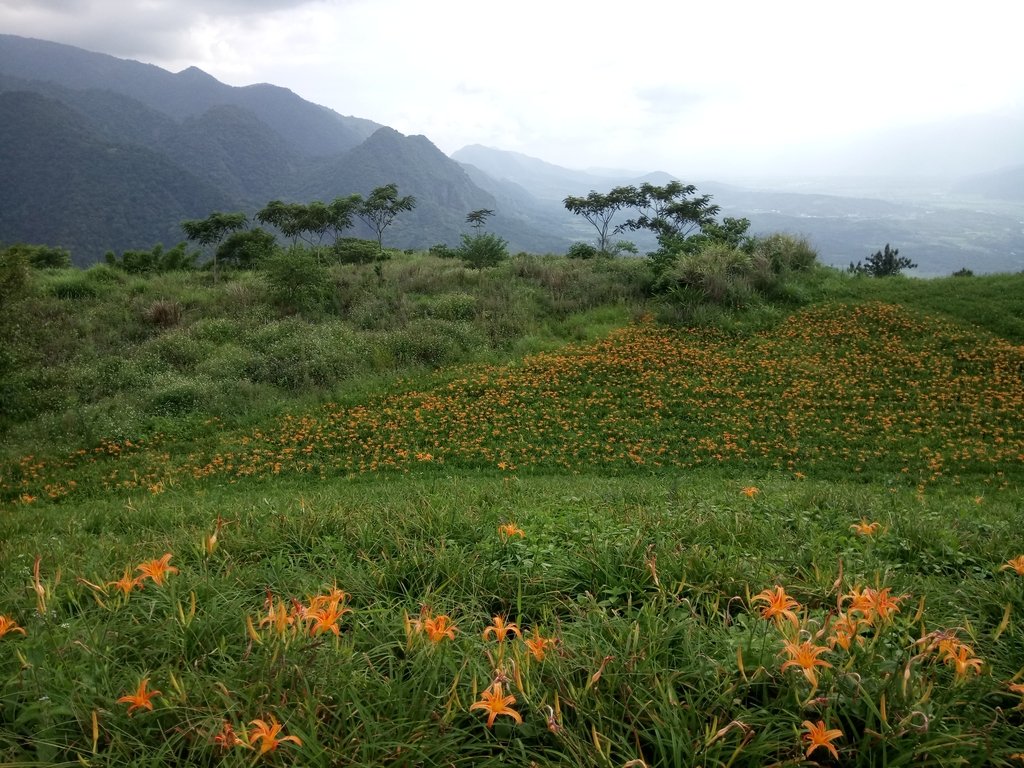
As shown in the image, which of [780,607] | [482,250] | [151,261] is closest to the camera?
[780,607]

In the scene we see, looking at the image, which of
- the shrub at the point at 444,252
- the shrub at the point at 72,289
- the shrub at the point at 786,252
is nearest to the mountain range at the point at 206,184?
the shrub at the point at 444,252

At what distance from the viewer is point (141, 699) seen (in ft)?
5.09

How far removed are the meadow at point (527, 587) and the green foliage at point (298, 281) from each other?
7.92m

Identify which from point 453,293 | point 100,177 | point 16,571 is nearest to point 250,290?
point 453,293

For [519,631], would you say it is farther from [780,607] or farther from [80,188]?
[80,188]

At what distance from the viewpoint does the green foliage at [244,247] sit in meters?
32.8

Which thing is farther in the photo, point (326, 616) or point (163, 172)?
point (163, 172)

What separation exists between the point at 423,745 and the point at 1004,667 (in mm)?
2106

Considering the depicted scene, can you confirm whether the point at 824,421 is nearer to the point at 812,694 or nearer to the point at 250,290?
the point at 812,694

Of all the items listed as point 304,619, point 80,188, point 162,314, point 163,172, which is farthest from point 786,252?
point 163,172

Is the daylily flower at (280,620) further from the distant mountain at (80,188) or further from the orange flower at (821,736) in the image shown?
the distant mountain at (80,188)

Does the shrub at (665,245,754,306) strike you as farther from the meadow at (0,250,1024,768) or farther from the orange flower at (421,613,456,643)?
the orange flower at (421,613,456,643)

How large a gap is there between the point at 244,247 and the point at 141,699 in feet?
122

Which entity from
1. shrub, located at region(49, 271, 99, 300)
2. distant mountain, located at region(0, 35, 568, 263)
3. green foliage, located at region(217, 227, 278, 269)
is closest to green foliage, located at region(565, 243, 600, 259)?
green foliage, located at region(217, 227, 278, 269)
